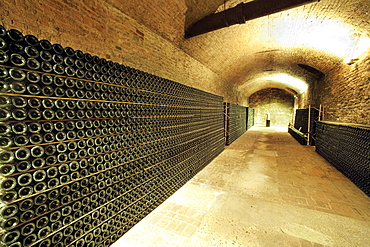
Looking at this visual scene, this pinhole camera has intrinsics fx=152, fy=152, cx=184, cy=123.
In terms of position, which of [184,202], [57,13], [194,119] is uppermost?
[57,13]

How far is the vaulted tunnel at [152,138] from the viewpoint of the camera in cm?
161

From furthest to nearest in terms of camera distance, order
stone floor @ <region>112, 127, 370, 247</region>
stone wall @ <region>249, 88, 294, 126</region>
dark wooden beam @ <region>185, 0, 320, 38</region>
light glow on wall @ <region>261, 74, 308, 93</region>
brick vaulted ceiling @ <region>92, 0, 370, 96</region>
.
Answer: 1. stone wall @ <region>249, 88, 294, 126</region>
2. light glow on wall @ <region>261, 74, 308, 93</region>
3. brick vaulted ceiling @ <region>92, 0, 370, 96</region>
4. dark wooden beam @ <region>185, 0, 320, 38</region>
5. stone floor @ <region>112, 127, 370, 247</region>

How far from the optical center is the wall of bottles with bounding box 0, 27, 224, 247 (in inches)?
58.2

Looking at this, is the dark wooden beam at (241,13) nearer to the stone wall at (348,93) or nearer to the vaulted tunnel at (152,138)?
the vaulted tunnel at (152,138)

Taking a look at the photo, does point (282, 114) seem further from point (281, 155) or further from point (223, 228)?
point (223, 228)

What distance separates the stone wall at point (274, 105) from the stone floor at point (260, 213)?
17.1 m

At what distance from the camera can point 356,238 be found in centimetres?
232

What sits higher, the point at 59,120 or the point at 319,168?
the point at 59,120

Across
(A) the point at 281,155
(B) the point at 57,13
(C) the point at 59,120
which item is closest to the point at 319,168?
(A) the point at 281,155

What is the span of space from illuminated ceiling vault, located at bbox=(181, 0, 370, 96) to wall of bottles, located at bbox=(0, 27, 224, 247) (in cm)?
307

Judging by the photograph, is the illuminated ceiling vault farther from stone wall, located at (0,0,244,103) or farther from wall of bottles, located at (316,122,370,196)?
wall of bottles, located at (316,122,370,196)

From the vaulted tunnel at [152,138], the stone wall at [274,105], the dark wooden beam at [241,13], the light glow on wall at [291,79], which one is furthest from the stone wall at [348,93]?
the stone wall at [274,105]

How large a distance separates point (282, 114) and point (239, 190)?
65.0ft

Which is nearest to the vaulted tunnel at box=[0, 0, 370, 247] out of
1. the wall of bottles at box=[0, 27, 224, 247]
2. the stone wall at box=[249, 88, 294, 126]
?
the wall of bottles at box=[0, 27, 224, 247]
